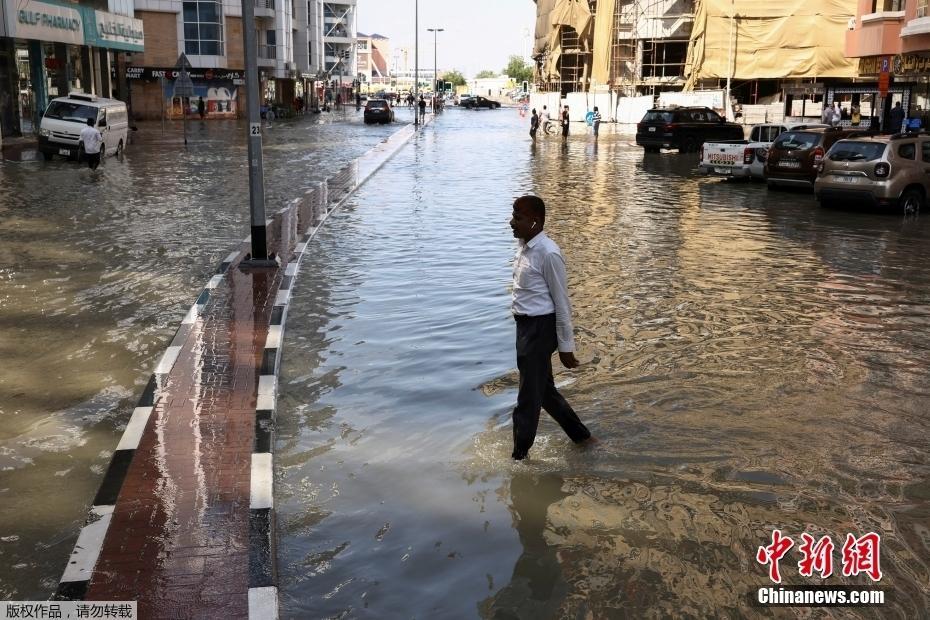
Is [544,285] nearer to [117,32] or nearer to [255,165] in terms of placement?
[255,165]

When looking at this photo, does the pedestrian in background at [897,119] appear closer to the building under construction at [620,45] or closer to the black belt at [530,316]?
the building under construction at [620,45]

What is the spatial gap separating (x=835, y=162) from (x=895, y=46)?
17259 millimetres

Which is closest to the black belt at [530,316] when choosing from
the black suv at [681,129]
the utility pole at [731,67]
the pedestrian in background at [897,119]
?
the black suv at [681,129]

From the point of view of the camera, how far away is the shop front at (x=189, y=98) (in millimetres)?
62500

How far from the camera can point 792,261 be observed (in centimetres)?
1351

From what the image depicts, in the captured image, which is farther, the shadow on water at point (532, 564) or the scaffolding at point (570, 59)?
the scaffolding at point (570, 59)

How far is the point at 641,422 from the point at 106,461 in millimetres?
3686

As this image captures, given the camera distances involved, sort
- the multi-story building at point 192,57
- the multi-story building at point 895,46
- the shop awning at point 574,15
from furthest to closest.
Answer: the shop awning at point 574,15, the multi-story building at point 192,57, the multi-story building at point 895,46

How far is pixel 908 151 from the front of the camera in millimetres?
18547

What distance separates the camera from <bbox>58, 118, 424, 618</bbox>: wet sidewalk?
456 centimetres

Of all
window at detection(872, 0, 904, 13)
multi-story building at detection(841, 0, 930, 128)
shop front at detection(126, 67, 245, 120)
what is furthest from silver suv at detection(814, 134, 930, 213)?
shop front at detection(126, 67, 245, 120)

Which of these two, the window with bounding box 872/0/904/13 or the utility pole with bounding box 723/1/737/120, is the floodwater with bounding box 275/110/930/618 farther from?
the utility pole with bounding box 723/1/737/120

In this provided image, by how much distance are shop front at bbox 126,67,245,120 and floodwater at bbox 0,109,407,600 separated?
126 ft

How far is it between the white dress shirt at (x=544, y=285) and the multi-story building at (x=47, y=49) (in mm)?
→ 31460
